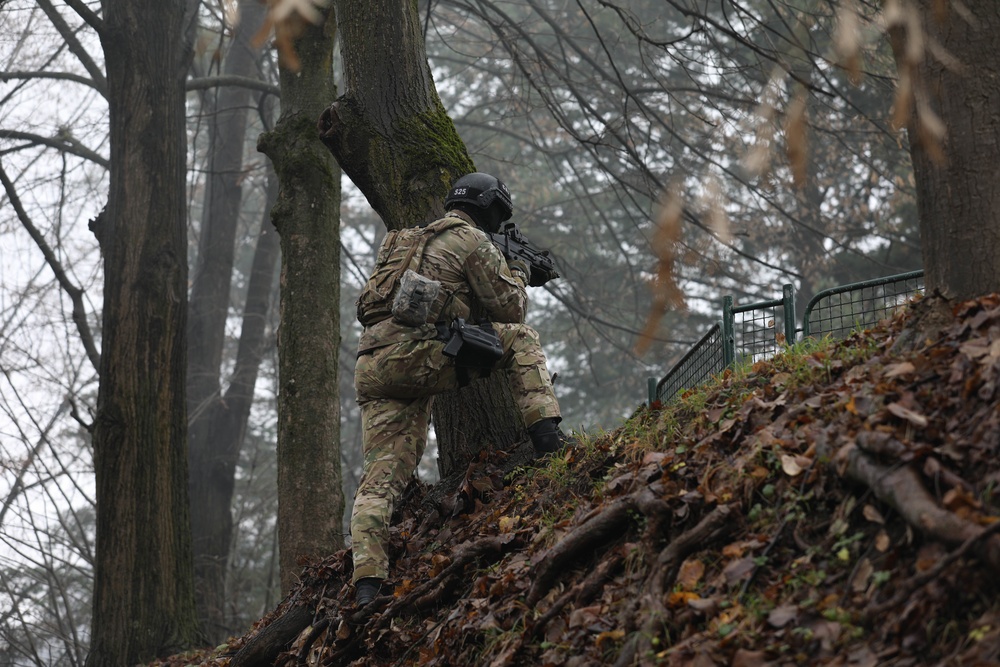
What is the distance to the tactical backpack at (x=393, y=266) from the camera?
6574 millimetres

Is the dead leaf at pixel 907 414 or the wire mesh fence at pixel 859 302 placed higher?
the wire mesh fence at pixel 859 302

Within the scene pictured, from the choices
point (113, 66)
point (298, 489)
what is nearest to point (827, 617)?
point (298, 489)

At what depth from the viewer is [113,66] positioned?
11352mm

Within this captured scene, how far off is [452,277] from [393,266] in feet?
1.20

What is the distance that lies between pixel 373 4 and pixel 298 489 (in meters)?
3.88

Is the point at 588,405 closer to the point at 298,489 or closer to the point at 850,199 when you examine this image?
the point at 850,199

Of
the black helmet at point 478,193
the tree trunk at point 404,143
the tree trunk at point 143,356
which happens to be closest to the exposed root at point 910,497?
the black helmet at point 478,193

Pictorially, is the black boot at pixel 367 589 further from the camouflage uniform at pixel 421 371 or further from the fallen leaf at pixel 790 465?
the fallen leaf at pixel 790 465

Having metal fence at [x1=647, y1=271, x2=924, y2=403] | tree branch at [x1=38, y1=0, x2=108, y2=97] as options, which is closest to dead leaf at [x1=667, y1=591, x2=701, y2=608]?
metal fence at [x1=647, y1=271, x2=924, y2=403]

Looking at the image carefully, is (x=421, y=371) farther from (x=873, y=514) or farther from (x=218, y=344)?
(x=218, y=344)

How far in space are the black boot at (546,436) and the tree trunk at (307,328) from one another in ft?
9.05

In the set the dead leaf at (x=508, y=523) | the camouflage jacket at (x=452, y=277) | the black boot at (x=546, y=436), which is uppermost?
the camouflage jacket at (x=452, y=277)

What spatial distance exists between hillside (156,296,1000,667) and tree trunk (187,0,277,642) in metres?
9.69

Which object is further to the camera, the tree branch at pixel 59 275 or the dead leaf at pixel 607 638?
the tree branch at pixel 59 275
